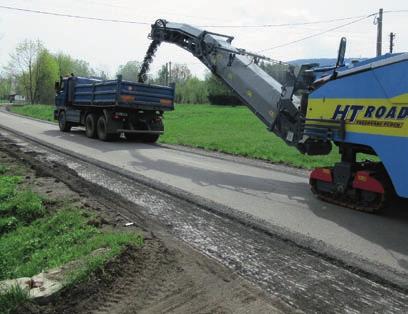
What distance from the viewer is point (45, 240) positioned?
19.4 feet

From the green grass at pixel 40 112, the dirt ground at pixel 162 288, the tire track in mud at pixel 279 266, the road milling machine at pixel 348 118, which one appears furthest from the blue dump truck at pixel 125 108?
the green grass at pixel 40 112

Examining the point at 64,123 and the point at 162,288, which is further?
the point at 64,123

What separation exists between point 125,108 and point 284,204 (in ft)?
33.5

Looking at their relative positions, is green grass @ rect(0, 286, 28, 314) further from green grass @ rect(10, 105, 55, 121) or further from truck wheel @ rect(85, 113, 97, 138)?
green grass @ rect(10, 105, 55, 121)

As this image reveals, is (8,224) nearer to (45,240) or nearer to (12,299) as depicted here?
(45,240)

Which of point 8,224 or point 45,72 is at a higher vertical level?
point 45,72

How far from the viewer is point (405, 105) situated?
6.38 m

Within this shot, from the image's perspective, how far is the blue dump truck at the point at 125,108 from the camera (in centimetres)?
1603

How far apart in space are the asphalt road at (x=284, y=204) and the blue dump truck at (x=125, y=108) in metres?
3.00

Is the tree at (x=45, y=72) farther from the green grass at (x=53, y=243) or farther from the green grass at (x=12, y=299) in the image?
the green grass at (x=12, y=299)

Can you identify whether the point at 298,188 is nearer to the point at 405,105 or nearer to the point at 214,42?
the point at 405,105

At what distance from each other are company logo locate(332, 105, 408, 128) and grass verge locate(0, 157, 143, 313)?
3.87m

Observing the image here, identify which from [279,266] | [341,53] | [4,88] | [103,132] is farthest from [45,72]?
[279,266]

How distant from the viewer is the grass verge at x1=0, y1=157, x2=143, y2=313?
4461 millimetres
